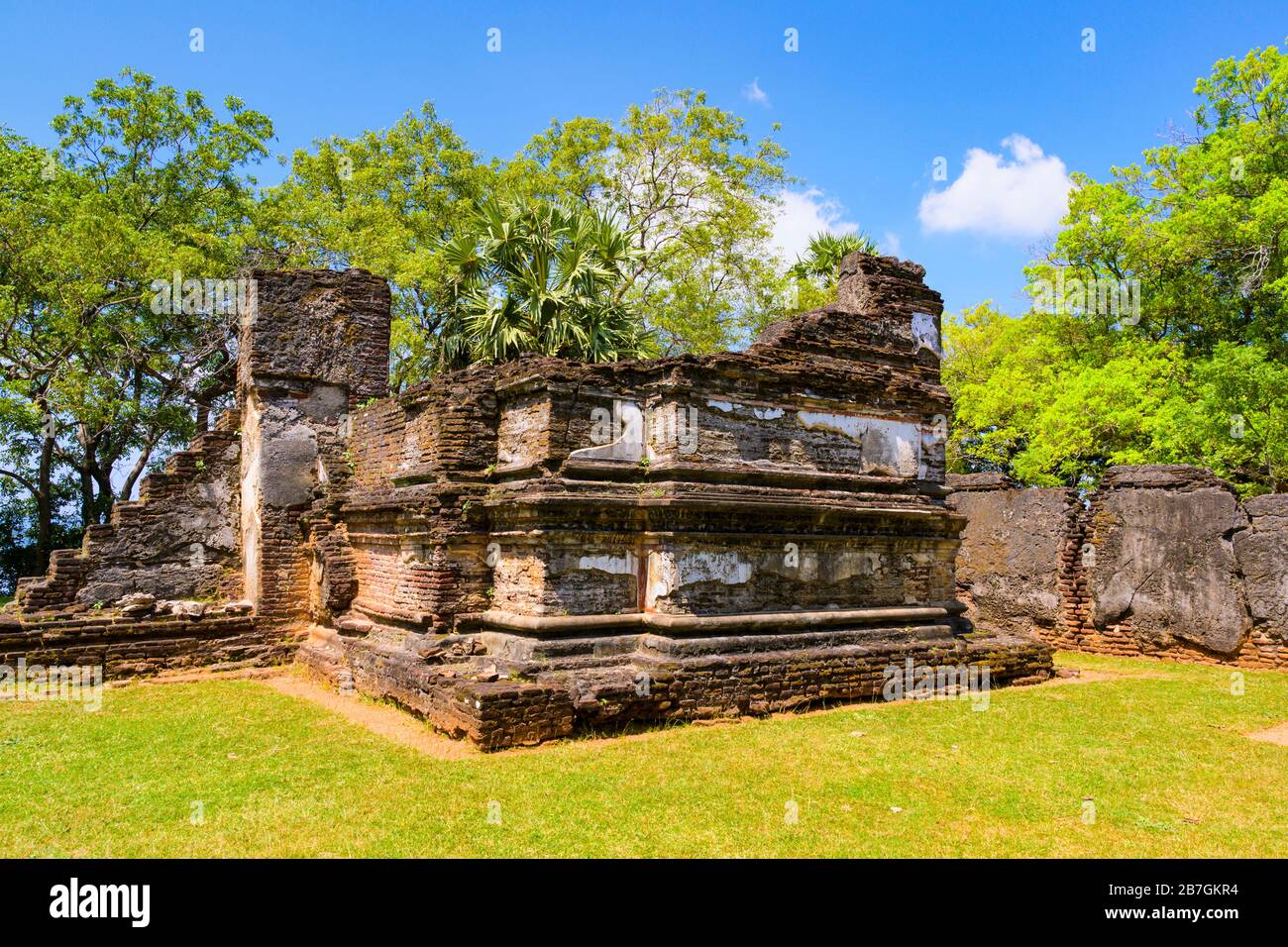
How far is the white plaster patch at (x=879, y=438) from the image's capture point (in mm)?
10609

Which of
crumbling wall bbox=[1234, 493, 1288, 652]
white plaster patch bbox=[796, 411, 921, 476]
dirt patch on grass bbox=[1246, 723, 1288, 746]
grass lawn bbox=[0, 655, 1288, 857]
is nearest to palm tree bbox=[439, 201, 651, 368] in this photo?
white plaster patch bbox=[796, 411, 921, 476]

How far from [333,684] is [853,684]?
6.04 meters

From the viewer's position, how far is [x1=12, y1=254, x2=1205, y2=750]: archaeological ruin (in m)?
9.05

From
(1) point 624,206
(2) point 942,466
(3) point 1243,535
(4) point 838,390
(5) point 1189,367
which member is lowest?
(3) point 1243,535

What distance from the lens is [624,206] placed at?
27.4 metres

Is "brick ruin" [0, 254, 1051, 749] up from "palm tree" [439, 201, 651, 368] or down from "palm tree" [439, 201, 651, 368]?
down

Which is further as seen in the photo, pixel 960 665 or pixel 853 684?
pixel 960 665

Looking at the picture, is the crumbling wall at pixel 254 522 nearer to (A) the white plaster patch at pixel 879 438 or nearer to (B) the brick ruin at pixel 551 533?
(B) the brick ruin at pixel 551 533

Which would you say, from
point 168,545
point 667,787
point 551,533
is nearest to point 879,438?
point 551,533

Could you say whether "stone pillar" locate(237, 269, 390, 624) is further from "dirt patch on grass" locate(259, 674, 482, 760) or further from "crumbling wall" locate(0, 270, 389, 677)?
"dirt patch on grass" locate(259, 674, 482, 760)

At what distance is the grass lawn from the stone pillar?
127 inches

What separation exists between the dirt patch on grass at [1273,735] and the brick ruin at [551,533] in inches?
115

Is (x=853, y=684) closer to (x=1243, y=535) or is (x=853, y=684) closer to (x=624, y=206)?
(x=1243, y=535)

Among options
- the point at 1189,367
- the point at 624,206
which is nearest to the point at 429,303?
the point at 624,206
